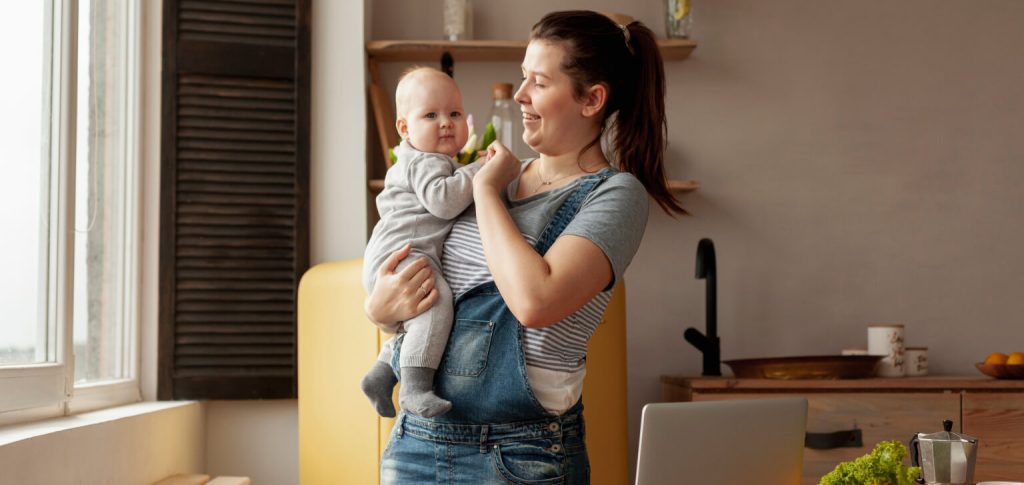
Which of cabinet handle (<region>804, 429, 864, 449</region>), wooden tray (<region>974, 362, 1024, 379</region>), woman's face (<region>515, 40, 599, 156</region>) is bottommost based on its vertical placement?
cabinet handle (<region>804, 429, 864, 449</region>)

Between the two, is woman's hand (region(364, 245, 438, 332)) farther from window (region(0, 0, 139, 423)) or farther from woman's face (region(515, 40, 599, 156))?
window (region(0, 0, 139, 423))

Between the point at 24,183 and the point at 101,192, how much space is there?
0.58 metres

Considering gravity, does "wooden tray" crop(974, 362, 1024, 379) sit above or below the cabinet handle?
above

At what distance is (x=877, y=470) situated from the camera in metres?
1.25

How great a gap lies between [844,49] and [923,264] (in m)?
0.83

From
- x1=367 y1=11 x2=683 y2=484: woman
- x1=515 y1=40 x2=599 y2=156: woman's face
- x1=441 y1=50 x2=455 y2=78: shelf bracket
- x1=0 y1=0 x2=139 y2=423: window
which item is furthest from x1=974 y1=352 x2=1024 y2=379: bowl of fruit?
x1=0 y1=0 x2=139 y2=423: window

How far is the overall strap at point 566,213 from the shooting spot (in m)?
1.47

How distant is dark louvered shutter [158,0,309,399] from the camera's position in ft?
9.69

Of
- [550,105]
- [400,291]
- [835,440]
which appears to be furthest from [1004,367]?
[400,291]

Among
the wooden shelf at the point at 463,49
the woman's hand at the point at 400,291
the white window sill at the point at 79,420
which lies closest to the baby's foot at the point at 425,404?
the woman's hand at the point at 400,291

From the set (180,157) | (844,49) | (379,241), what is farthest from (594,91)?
(844,49)

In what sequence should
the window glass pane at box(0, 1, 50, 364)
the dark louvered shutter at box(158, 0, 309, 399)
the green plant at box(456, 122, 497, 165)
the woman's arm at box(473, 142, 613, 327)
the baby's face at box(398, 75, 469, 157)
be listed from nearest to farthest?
the woman's arm at box(473, 142, 613, 327)
the baby's face at box(398, 75, 469, 157)
the window glass pane at box(0, 1, 50, 364)
the green plant at box(456, 122, 497, 165)
the dark louvered shutter at box(158, 0, 309, 399)

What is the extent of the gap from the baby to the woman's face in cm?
15

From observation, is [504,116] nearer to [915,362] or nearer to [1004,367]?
[915,362]
